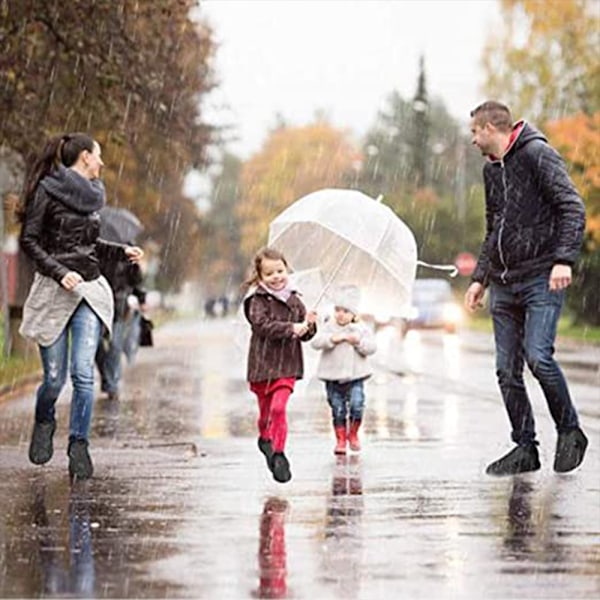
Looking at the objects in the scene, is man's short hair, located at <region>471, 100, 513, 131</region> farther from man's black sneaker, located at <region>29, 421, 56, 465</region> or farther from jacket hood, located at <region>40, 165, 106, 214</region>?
man's black sneaker, located at <region>29, 421, 56, 465</region>

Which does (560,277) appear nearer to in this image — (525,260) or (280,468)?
(525,260)

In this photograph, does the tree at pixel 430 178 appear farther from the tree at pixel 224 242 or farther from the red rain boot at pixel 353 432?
the red rain boot at pixel 353 432

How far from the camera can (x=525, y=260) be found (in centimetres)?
1058

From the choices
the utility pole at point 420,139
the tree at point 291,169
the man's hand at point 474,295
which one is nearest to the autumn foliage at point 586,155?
the man's hand at point 474,295

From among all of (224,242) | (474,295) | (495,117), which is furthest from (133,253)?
(224,242)

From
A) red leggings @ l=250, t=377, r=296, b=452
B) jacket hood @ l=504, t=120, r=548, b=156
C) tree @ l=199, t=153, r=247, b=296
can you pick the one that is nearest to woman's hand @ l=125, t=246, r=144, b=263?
red leggings @ l=250, t=377, r=296, b=452

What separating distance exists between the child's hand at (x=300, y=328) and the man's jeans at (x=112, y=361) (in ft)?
29.0

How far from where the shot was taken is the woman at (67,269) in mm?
10703

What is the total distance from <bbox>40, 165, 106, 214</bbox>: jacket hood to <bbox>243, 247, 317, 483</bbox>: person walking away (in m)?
0.99

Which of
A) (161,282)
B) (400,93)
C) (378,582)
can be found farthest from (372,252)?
(400,93)

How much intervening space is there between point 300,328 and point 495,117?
1.65 meters

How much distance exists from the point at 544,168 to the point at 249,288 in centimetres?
183

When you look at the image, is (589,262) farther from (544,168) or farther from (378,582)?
(378,582)

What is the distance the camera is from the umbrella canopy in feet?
42.9
